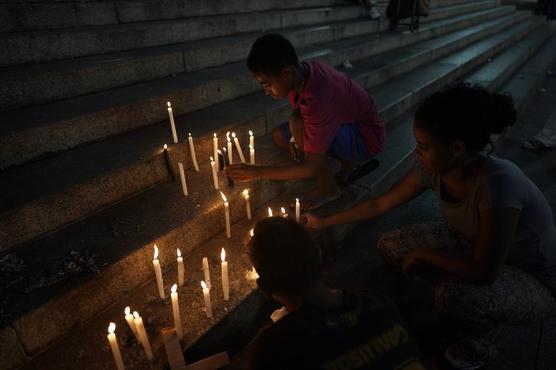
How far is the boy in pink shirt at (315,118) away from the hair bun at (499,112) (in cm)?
136

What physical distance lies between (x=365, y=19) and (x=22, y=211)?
8209 millimetres

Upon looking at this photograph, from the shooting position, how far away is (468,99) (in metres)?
1.94

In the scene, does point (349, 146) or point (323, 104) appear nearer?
point (323, 104)

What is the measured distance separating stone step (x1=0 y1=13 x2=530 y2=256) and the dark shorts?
106 centimetres

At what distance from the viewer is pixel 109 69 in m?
3.81

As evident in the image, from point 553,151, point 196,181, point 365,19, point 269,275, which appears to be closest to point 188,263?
point 196,181

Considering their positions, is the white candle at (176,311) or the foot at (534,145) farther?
the foot at (534,145)

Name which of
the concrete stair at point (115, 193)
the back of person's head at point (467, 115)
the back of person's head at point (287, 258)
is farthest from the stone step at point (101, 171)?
the back of person's head at point (467, 115)

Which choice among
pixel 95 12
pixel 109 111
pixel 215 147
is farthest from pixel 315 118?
pixel 95 12

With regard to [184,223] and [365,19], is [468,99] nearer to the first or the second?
[184,223]

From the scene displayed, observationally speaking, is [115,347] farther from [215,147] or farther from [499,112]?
[499,112]

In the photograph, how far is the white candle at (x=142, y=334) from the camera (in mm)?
2018

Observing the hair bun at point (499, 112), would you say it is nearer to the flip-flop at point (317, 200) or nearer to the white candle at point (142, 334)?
the flip-flop at point (317, 200)

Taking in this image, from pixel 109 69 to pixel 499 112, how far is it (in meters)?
3.55
